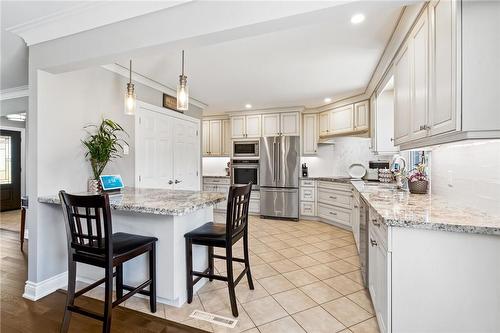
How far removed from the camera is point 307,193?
17.1 ft

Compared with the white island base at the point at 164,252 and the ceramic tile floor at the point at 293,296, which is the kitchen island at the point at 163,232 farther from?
the ceramic tile floor at the point at 293,296

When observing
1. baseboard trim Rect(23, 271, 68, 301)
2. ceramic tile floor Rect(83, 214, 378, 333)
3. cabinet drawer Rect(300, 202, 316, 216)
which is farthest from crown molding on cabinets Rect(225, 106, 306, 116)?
baseboard trim Rect(23, 271, 68, 301)

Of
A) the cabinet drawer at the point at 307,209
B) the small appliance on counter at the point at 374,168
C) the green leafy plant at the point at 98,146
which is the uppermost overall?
the green leafy plant at the point at 98,146

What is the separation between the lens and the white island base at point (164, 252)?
2.04m

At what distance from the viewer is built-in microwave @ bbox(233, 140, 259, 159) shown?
18.3ft

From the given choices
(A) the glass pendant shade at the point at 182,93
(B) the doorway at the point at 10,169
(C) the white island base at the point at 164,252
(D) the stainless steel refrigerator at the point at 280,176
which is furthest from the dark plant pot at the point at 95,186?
(B) the doorway at the point at 10,169

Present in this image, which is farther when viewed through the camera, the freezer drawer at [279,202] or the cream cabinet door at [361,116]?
the freezer drawer at [279,202]

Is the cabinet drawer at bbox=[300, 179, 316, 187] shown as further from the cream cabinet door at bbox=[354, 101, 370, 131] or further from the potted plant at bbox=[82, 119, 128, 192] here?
the potted plant at bbox=[82, 119, 128, 192]

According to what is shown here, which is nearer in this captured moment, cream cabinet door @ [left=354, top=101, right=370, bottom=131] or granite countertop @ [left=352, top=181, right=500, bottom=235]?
granite countertop @ [left=352, top=181, right=500, bottom=235]

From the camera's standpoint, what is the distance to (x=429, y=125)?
64.9 inches

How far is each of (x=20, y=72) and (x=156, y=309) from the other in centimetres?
346

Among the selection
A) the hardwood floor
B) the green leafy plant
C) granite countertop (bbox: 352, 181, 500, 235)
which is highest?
the green leafy plant

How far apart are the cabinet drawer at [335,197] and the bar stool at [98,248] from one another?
3.29 meters

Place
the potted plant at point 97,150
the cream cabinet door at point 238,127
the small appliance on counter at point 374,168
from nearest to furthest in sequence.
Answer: the potted plant at point 97,150 < the small appliance on counter at point 374,168 < the cream cabinet door at point 238,127
